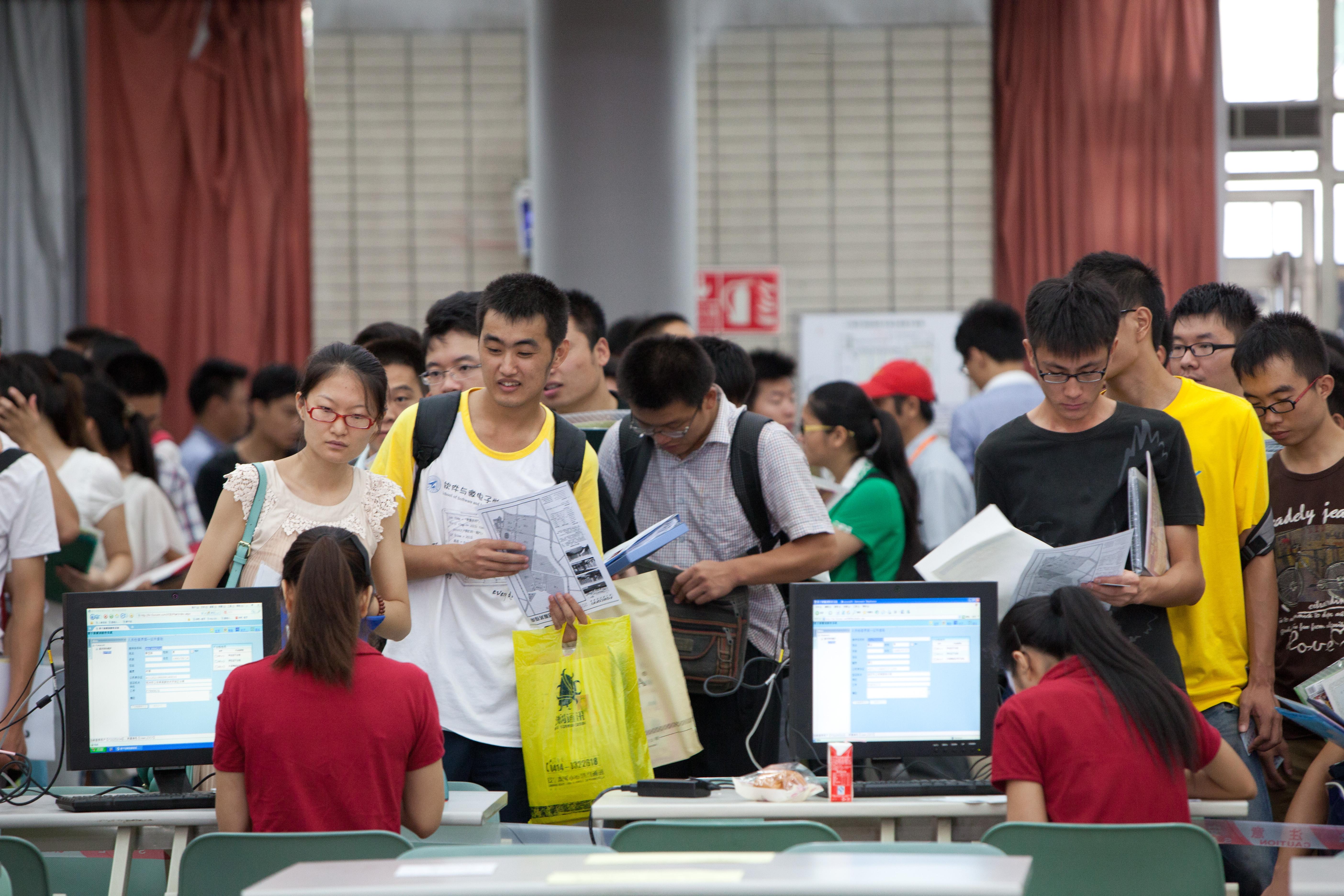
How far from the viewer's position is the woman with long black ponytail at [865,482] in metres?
4.12

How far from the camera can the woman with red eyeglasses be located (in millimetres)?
2668

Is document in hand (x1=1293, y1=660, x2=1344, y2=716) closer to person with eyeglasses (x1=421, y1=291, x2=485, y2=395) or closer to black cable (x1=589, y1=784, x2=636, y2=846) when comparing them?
black cable (x1=589, y1=784, x2=636, y2=846)

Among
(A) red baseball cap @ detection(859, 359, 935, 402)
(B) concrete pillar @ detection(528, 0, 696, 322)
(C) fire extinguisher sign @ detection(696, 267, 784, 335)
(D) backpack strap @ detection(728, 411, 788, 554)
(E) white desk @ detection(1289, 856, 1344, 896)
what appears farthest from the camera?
(C) fire extinguisher sign @ detection(696, 267, 784, 335)

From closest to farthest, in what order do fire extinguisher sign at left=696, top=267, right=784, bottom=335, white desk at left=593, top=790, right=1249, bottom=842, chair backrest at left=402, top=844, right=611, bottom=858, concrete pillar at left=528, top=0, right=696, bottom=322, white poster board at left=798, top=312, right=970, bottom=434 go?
chair backrest at left=402, top=844, right=611, bottom=858
white desk at left=593, top=790, right=1249, bottom=842
concrete pillar at left=528, top=0, right=696, bottom=322
white poster board at left=798, top=312, right=970, bottom=434
fire extinguisher sign at left=696, top=267, right=784, bottom=335

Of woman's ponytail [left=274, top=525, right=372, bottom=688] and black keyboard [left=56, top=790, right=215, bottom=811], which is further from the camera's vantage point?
black keyboard [left=56, top=790, right=215, bottom=811]

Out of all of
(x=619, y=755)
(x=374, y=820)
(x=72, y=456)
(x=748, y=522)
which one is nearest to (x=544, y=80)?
(x=72, y=456)

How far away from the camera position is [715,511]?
316 cm

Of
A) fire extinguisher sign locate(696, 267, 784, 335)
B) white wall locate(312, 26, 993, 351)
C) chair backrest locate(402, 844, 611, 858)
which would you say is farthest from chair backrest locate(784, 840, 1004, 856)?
white wall locate(312, 26, 993, 351)

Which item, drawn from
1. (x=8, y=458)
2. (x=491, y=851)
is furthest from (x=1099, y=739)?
(x=8, y=458)

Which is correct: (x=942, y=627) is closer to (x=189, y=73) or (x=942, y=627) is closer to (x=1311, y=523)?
(x=1311, y=523)

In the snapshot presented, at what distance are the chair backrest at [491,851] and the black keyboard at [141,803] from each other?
857mm

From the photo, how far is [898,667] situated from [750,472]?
634 mm

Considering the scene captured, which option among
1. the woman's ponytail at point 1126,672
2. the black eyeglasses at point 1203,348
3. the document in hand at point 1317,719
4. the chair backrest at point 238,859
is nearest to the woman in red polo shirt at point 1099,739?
the woman's ponytail at point 1126,672

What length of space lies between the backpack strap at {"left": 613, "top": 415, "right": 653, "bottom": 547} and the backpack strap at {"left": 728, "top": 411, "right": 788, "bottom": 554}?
0.21 meters
